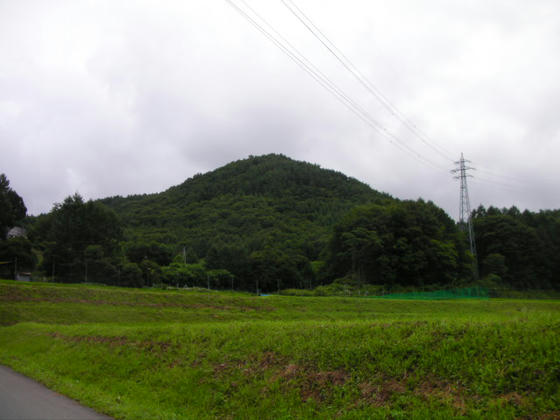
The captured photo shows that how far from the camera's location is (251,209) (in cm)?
11400

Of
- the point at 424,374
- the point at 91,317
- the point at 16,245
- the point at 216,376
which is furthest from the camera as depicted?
the point at 16,245

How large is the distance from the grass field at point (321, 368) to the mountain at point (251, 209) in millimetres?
74596

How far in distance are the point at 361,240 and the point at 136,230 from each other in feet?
209

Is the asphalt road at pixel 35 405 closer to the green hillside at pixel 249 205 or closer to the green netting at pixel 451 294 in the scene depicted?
the green netting at pixel 451 294

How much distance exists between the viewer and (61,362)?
13.3 metres

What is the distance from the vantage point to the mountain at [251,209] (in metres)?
99.0

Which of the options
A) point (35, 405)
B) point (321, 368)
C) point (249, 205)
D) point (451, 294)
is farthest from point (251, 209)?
point (321, 368)

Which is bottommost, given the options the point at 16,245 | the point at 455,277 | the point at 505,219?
the point at 455,277

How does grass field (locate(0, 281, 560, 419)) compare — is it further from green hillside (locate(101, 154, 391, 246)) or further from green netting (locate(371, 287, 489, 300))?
green hillside (locate(101, 154, 391, 246))

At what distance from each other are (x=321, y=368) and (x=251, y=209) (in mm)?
106099

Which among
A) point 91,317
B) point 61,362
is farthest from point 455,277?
point 61,362

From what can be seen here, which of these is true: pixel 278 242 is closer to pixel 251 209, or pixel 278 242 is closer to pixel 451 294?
pixel 251 209

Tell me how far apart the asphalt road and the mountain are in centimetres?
7601

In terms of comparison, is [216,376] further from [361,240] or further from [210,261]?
[210,261]
